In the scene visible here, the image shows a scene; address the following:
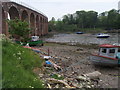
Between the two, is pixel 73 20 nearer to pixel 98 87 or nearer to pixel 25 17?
pixel 25 17

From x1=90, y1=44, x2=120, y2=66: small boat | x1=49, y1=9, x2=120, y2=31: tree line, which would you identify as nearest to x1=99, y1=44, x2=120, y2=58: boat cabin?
x1=90, y1=44, x2=120, y2=66: small boat

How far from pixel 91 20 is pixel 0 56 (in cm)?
10867

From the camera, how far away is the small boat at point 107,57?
10.8 m

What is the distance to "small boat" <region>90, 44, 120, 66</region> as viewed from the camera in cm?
1079

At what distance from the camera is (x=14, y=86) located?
4.47 metres

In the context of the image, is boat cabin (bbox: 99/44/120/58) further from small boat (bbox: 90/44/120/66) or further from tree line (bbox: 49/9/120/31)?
tree line (bbox: 49/9/120/31)

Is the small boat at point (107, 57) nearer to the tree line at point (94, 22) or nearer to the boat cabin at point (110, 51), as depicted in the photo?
the boat cabin at point (110, 51)

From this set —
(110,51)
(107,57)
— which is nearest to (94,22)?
(110,51)

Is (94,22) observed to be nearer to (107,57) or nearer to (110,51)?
(110,51)

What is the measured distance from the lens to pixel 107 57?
1077 cm

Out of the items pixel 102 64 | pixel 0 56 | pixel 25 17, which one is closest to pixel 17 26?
pixel 0 56

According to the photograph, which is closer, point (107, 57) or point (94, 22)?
point (107, 57)

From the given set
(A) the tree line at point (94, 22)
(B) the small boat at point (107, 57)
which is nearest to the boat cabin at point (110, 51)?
(B) the small boat at point (107, 57)

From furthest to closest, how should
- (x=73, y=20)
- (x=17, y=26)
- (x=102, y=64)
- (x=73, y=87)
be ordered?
(x=73, y=20) → (x=17, y=26) → (x=102, y=64) → (x=73, y=87)
